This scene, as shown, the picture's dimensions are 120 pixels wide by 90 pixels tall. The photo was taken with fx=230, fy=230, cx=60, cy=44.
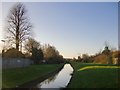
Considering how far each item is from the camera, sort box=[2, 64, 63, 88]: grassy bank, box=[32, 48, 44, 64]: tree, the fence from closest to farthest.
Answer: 1. box=[2, 64, 63, 88]: grassy bank
2. the fence
3. box=[32, 48, 44, 64]: tree

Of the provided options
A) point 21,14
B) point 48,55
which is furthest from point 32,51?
point 48,55

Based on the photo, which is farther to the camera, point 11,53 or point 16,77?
point 11,53

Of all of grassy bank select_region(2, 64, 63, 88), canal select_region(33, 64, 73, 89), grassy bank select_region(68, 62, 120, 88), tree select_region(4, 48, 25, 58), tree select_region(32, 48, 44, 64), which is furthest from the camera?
tree select_region(32, 48, 44, 64)

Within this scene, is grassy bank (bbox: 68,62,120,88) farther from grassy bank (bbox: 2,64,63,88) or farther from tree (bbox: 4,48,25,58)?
tree (bbox: 4,48,25,58)

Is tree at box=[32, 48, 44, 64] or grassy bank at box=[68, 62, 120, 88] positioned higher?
tree at box=[32, 48, 44, 64]

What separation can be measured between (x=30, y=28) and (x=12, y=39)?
3.75 m

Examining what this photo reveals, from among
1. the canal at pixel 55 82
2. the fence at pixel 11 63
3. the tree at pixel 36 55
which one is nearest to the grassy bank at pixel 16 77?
the fence at pixel 11 63

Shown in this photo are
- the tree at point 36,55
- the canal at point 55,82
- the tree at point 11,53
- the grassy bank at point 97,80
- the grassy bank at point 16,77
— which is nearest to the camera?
the grassy bank at point 97,80

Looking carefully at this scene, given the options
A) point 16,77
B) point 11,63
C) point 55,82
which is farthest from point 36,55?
point 16,77

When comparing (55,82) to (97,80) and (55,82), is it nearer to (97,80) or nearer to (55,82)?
(55,82)

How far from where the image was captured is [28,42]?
40.5 meters

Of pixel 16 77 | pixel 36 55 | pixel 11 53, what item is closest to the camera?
pixel 16 77

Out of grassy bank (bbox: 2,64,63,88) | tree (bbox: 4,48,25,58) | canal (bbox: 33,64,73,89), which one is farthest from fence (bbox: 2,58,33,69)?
canal (bbox: 33,64,73,89)

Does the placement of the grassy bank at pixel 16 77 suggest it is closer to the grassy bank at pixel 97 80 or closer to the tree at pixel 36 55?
the grassy bank at pixel 97 80
